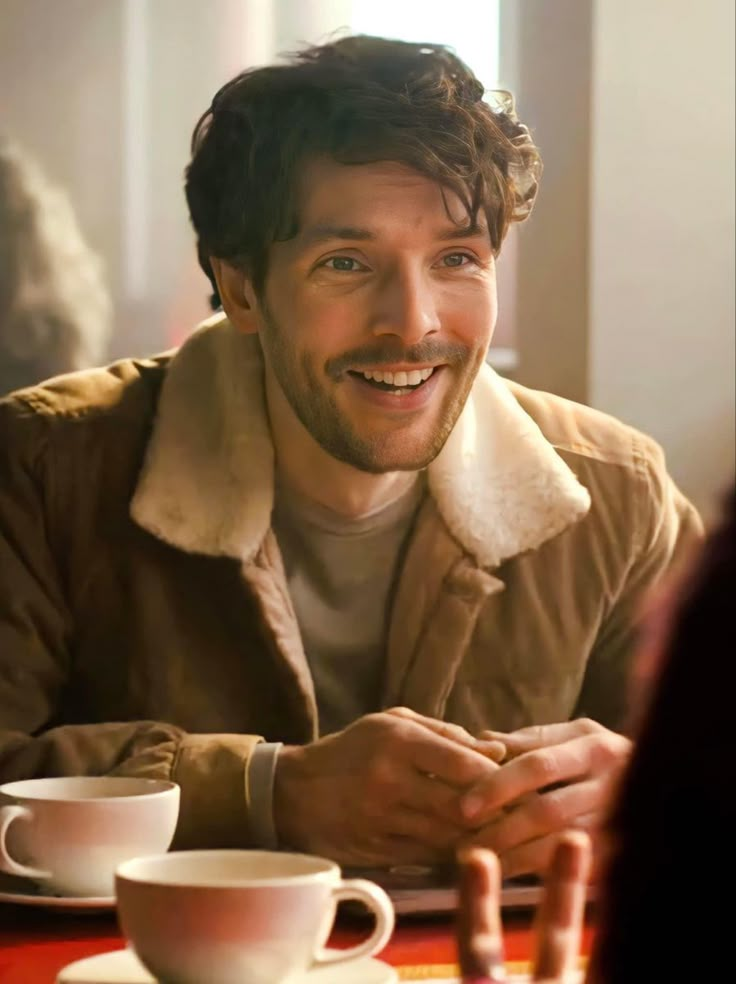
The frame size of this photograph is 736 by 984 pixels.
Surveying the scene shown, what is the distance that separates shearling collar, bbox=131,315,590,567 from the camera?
4.39ft

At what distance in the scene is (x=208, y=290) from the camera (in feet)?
5.00

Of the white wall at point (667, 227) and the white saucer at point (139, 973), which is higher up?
the white wall at point (667, 227)

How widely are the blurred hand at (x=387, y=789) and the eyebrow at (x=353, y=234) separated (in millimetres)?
458

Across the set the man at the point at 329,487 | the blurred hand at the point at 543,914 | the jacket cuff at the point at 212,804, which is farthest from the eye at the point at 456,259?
the blurred hand at the point at 543,914

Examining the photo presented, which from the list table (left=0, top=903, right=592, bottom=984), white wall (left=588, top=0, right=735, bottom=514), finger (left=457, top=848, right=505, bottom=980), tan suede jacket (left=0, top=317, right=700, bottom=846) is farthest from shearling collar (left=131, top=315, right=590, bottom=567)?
finger (left=457, top=848, right=505, bottom=980)

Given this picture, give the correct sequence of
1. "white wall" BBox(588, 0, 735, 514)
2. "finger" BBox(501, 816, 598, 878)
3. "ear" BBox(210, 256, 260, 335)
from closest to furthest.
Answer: "finger" BBox(501, 816, 598, 878) → "ear" BBox(210, 256, 260, 335) → "white wall" BBox(588, 0, 735, 514)

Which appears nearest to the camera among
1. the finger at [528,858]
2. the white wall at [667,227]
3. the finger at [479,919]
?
the finger at [479,919]

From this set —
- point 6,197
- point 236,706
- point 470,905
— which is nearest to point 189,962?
point 470,905

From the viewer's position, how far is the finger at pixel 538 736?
3.39ft

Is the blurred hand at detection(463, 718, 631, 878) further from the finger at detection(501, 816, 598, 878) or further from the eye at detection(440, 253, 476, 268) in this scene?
the eye at detection(440, 253, 476, 268)

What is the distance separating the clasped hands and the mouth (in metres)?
0.39

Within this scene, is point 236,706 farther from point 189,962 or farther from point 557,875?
point 557,875

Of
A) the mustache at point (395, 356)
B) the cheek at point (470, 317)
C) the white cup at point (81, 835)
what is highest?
the cheek at point (470, 317)

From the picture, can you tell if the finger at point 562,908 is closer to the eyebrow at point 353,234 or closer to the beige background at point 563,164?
the eyebrow at point 353,234
